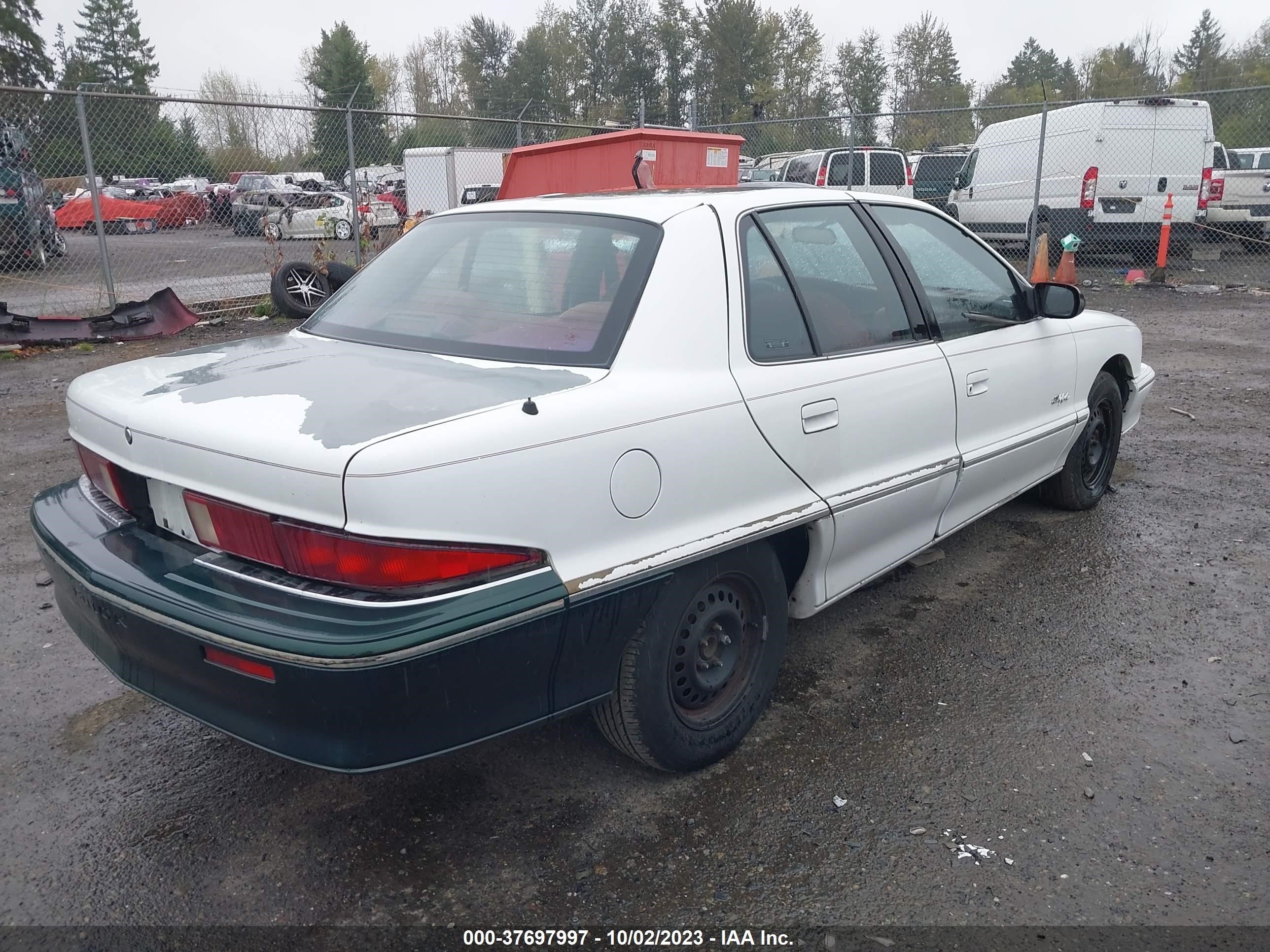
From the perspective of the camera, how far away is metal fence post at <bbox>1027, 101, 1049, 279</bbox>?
42.2 feet

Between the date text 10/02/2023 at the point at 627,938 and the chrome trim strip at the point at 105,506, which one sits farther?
the chrome trim strip at the point at 105,506

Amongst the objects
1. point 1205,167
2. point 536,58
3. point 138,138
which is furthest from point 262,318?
point 536,58

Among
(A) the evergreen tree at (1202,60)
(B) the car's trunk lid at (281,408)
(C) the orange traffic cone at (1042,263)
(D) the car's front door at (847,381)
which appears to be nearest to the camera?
(B) the car's trunk lid at (281,408)

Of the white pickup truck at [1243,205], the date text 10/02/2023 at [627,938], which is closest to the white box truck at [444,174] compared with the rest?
the white pickup truck at [1243,205]

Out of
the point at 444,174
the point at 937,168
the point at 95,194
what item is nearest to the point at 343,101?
the point at 444,174

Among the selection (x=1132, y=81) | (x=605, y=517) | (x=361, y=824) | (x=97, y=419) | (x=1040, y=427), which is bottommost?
(x=361, y=824)

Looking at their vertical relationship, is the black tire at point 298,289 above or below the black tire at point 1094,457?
above

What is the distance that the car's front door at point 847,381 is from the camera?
2840 mm

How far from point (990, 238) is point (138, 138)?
Result: 1225 cm

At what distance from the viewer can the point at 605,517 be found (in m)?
2.29

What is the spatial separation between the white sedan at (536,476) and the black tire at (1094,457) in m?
1.22

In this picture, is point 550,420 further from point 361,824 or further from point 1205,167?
point 1205,167

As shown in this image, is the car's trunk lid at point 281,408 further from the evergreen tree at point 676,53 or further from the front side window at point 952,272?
the evergreen tree at point 676,53

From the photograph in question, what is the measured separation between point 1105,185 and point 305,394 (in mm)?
14187
